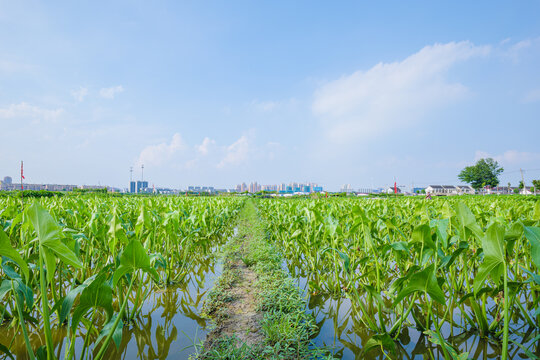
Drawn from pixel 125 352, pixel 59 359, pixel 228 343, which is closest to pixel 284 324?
pixel 228 343

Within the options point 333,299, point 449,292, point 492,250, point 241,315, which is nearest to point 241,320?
point 241,315

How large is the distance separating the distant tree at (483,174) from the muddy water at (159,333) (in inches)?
3486

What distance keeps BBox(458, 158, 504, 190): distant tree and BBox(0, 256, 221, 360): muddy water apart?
88535 millimetres

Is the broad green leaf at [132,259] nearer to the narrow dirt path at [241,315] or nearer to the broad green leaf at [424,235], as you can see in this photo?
the narrow dirt path at [241,315]

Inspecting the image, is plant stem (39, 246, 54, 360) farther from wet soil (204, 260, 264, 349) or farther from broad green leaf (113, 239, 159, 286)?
wet soil (204, 260, 264, 349)

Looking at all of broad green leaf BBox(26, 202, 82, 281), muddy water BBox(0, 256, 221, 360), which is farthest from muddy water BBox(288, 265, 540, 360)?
broad green leaf BBox(26, 202, 82, 281)

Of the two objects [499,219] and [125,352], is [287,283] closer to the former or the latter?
[125,352]

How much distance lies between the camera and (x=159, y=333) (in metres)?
2.24

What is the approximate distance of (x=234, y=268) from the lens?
4.00 metres

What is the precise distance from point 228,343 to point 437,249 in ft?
5.63

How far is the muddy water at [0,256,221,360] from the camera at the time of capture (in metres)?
1.96

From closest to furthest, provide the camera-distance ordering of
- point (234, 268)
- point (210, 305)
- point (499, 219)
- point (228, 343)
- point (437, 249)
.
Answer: point (437, 249) < point (228, 343) < point (499, 219) < point (210, 305) < point (234, 268)

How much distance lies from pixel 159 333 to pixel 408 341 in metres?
2.13

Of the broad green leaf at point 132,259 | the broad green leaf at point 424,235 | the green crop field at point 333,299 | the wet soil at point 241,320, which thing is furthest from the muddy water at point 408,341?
the broad green leaf at point 132,259
